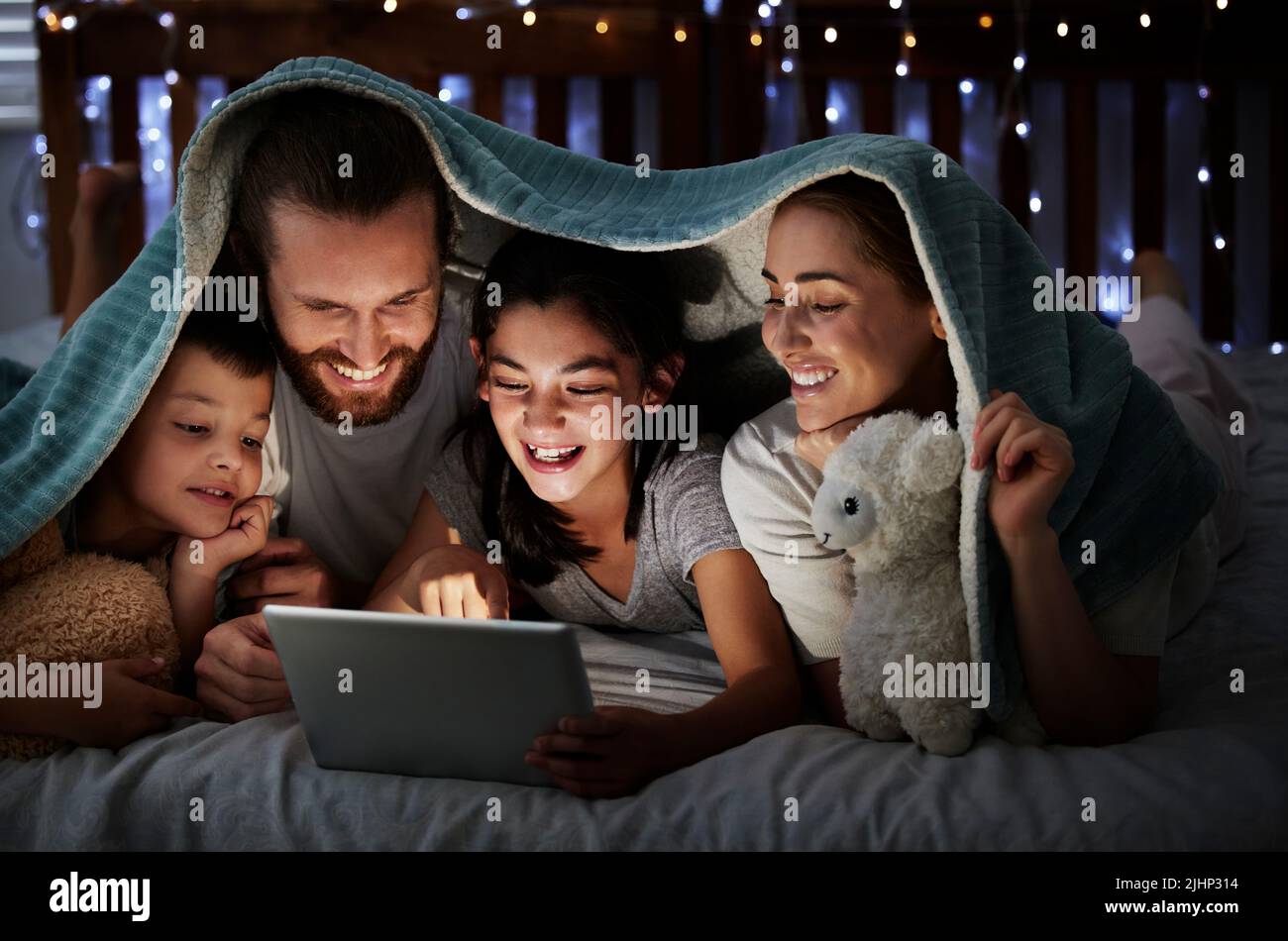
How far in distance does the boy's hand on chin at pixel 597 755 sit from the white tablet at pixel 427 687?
0.04 ft

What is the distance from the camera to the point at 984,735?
1044 mm

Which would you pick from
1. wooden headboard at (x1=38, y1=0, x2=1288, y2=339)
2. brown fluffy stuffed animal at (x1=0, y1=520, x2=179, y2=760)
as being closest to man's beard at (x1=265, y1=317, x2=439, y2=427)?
brown fluffy stuffed animal at (x1=0, y1=520, x2=179, y2=760)

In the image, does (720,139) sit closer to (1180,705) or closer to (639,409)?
(639,409)

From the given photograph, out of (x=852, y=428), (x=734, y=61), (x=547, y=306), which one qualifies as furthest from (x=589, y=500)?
(x=734, y=61)

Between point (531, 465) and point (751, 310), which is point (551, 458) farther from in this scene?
point (751, 310)

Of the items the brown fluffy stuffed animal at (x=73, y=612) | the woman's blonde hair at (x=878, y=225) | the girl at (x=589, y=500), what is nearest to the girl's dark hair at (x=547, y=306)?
the girl at (x=589, y=500)

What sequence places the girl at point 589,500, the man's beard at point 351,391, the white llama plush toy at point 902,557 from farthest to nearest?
the man's beard at point 351,391
the girl at point 589,500
the white llama plush toy at point 902,557

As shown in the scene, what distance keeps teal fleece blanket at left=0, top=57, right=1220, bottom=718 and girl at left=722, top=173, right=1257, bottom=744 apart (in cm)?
3

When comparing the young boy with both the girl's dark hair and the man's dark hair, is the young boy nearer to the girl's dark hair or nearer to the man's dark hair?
the man's dark hair

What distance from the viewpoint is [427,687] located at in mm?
965

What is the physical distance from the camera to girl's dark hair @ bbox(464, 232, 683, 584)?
49.0 inches

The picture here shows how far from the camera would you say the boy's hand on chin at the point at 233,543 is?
1.25m

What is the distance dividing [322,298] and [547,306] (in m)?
0.23

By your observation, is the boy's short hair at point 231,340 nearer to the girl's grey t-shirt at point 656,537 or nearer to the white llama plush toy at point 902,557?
the girl's grey t-shirt at point 656,537
